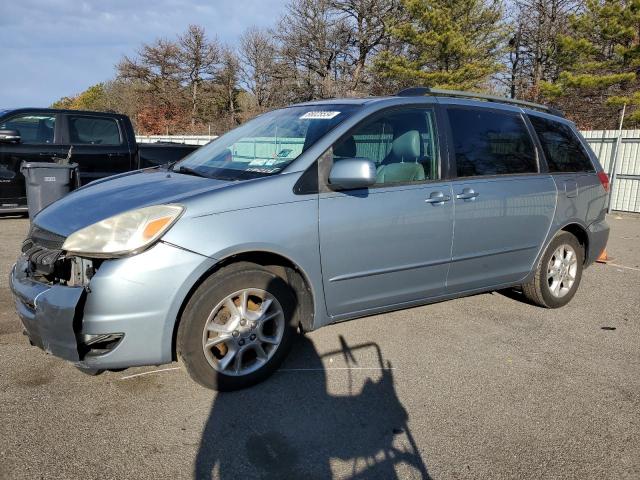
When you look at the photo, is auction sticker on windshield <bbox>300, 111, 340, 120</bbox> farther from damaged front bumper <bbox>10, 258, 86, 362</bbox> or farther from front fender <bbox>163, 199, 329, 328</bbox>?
damaged front bumper <bbox>10, 258, 86, 362</bbox>

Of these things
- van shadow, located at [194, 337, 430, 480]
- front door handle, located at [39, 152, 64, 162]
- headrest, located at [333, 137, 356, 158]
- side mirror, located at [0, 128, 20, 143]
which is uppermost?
side mirror, located at [0, 128, 20, 143]

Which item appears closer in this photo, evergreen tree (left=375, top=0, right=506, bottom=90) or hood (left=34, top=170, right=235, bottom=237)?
hood (left=34, top=170, right=235, bottom=237)

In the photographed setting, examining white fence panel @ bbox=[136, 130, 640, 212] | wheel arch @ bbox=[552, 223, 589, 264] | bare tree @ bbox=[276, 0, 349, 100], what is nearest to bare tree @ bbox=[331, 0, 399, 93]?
bare tree @ bbox=[276, 0, 349, 100]

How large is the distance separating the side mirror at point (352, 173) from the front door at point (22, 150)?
6.39 m

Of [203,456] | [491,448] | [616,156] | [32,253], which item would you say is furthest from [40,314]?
[616,156]

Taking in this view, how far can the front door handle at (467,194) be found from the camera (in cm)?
388

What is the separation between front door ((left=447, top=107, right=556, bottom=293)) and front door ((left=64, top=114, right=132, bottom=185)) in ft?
20.4

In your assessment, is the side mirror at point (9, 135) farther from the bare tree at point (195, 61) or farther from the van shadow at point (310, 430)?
the bare tree at point (195, 61)

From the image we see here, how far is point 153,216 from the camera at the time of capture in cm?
284

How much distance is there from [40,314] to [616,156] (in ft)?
46.6

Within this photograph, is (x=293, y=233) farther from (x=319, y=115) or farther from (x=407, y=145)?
(x=407, y=145)

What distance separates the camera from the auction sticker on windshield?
3697 mm

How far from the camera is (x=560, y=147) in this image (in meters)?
4.80

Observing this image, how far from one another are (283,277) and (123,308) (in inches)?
38.7
